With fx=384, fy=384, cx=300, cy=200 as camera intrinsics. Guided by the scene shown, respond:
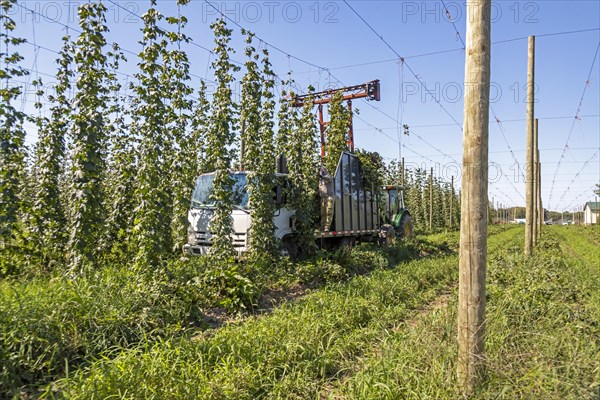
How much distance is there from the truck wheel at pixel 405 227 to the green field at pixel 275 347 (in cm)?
1226

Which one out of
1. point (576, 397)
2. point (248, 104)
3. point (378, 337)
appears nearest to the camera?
point (576, 397)

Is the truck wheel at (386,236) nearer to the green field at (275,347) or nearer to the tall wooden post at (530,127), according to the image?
the tall wooden post at (530,127)

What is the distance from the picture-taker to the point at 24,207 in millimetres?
7062

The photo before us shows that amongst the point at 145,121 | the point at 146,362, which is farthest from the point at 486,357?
the point at 145,121

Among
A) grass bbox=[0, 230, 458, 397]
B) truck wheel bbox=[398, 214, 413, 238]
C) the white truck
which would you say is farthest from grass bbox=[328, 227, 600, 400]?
truck wheel bbox=[398, 214, 413, 238]

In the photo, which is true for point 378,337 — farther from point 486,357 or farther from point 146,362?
point 146,362

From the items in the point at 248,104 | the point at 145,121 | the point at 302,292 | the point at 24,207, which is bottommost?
the point at 302,292

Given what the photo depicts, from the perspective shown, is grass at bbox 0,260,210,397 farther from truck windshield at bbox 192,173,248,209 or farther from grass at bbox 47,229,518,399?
truck windshield at bbox 192,173,248,209

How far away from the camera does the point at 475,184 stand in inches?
129

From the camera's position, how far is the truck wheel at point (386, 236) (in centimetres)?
1538

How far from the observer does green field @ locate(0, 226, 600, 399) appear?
333 centimetres

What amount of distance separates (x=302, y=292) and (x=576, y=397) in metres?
5.90

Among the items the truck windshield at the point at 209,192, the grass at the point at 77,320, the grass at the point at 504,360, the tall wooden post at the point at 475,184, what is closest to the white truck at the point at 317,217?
Result: the truck windshield at the point at 209,192

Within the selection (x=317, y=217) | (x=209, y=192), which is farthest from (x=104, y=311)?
(x=317, y=217)
